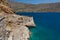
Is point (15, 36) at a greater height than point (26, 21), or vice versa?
point (15, 36)

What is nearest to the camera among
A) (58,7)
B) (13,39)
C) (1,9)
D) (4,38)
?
(4,38)

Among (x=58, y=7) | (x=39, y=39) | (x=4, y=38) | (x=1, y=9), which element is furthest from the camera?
(x=58, y=7)

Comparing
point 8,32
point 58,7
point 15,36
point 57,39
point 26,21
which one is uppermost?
point 8,32

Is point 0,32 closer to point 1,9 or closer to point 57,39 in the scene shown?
point 1,9

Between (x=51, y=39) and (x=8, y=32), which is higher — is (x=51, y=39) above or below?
below

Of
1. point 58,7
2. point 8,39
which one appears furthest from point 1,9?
point 58,7

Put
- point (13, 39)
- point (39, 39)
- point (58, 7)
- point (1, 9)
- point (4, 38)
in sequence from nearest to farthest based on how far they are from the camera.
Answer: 1. point (4, 38)
2. point (13, 39)
3. point (1, 9)
4. point (39, 39)
5. point (58, 7)

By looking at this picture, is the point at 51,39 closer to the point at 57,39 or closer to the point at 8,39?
the point at 57,39

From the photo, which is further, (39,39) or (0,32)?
(39,39)

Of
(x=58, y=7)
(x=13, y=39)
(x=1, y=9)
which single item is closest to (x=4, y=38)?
(x=13, y=39)
